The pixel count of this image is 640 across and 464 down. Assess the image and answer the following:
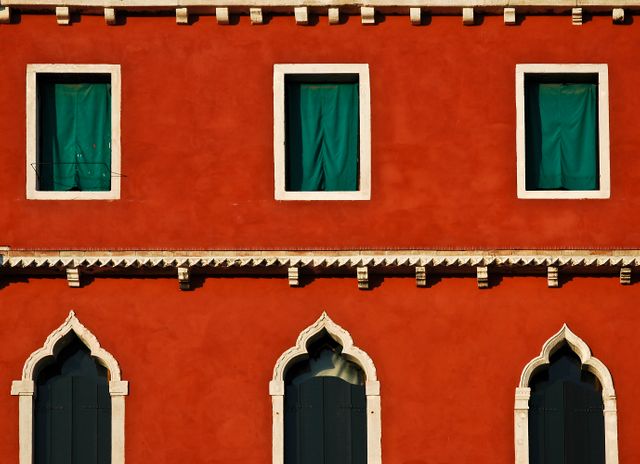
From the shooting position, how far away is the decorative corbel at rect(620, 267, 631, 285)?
30.6 meters

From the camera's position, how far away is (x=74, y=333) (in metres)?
30.7

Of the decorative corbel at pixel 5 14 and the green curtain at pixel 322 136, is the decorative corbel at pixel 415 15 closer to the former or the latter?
the green curtain at pixel 322 136

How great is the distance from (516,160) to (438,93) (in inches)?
50.2

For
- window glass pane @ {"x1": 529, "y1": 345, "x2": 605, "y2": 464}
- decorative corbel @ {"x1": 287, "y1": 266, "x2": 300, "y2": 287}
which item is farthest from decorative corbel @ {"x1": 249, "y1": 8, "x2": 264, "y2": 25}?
window glass pane @ {"x1": 529, "y1": 345, "x2": 605, "y2": 464}

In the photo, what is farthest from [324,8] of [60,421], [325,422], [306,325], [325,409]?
[60,421]

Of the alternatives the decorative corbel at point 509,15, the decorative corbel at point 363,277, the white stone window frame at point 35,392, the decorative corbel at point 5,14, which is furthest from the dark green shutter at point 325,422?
the decorative corbel at point 5,14

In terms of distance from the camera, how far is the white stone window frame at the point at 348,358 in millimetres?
30391

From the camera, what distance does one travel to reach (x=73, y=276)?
30609 mm

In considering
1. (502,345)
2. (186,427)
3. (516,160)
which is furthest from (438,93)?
(186,427)

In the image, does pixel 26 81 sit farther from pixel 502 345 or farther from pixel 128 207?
pixel 502 345

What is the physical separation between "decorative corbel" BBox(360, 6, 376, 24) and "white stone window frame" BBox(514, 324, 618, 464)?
4471mm

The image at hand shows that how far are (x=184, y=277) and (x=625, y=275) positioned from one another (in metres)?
5.35

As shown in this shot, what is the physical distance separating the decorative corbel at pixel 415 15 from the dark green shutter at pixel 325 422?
14.9 ft

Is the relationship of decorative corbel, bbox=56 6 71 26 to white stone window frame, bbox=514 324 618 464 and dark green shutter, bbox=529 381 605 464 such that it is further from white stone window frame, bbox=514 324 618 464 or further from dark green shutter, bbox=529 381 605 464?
dark green shutter, bbox=529 381 605 464
